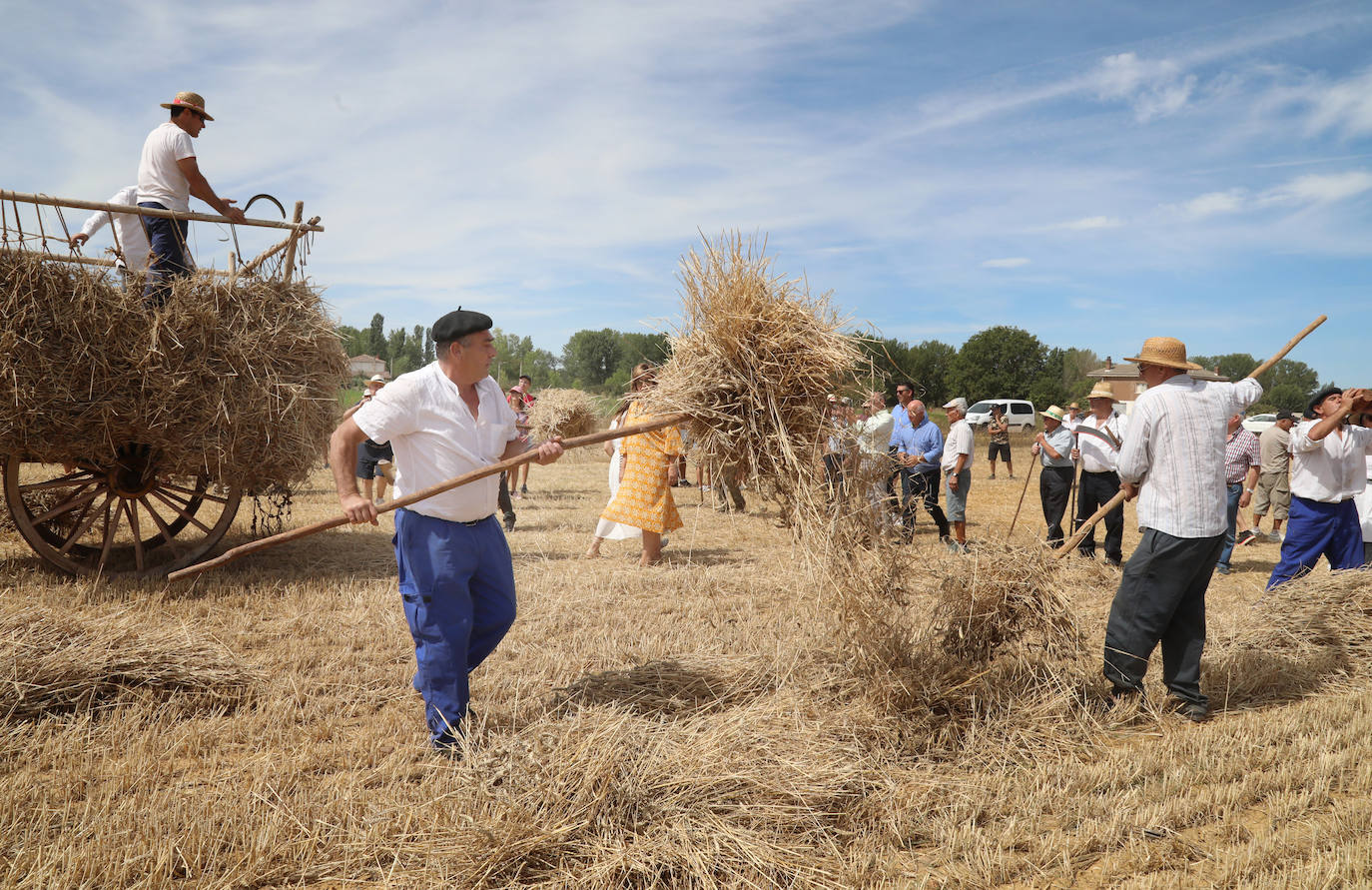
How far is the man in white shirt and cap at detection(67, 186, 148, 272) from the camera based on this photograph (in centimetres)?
551

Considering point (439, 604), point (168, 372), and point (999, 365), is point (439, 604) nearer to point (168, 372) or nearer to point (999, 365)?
point (168, 372)

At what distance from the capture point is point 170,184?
5.69 meters

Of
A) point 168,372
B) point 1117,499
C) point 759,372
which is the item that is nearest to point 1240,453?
point 1117,499

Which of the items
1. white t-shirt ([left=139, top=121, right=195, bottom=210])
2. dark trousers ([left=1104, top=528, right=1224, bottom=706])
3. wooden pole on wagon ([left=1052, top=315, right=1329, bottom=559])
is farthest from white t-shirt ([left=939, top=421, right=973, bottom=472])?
white t-shirt ([left=139, top=121, right=195, bottom=210])

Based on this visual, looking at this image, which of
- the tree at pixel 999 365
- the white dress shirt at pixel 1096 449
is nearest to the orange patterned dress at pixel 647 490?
the white dress shirt at pixel 1096 449

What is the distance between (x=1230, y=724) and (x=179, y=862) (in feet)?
15.1

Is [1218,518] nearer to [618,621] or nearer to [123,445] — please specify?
[618,621]

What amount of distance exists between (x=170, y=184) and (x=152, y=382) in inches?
57.0

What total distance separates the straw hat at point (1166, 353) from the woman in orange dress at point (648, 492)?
3967mm

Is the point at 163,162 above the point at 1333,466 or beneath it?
above

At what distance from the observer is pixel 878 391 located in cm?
377

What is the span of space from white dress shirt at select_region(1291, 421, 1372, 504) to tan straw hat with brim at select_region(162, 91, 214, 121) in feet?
27.2

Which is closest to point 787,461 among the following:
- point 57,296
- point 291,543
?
point 57,296

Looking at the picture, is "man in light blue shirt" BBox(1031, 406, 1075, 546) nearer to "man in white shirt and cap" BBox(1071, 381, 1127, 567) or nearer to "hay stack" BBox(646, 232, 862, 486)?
"man in white shirt and cap" BBox(1071, 381, 1127, 567)
